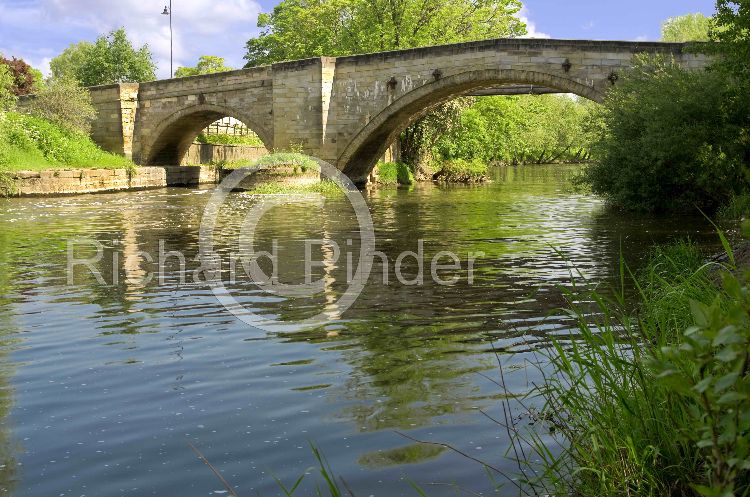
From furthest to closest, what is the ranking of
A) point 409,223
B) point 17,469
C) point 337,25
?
1. point 337,25
2. point 409,223
3. point 17,469

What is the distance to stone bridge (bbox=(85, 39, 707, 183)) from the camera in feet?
77.9

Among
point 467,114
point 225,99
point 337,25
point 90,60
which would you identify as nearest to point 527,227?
point 225,99

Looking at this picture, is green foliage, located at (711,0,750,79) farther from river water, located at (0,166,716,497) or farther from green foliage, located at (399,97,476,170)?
green foliage, located at (399,97,476,170)

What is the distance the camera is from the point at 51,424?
448 cm

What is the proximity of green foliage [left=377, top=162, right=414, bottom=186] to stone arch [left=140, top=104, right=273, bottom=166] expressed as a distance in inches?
173

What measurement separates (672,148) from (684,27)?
1470 inches

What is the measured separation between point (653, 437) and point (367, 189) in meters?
26.1

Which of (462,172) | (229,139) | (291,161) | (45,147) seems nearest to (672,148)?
(291,161)

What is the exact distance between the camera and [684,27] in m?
48.4

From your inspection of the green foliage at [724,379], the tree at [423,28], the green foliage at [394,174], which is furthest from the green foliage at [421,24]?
the green foliage at [724,379]

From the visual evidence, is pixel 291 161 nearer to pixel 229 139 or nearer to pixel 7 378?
pixel 229 139

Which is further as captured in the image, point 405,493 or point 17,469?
point 17,469

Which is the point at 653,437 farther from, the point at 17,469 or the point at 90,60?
the point at 90,60

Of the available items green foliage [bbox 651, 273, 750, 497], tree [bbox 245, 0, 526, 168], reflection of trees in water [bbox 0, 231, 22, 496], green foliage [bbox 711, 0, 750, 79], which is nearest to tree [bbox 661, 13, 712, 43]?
tree [bbox 245, 0, 526, 168]
